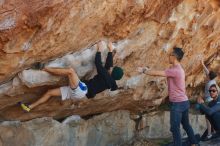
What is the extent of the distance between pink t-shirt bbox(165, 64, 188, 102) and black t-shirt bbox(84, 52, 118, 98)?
3.28 ft

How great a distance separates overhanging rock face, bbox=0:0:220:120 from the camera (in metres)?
7.02

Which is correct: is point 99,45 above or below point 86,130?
above

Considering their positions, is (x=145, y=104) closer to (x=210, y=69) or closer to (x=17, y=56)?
(x=210, y=69)

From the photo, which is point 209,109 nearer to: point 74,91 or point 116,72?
point 116,72

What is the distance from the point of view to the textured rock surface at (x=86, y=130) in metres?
8.93

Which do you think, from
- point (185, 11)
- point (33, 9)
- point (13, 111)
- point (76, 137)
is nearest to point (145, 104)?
point (76, 137)

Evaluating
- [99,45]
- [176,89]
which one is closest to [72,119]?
[99,45]

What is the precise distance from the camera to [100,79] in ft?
27.1

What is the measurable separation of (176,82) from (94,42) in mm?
1631

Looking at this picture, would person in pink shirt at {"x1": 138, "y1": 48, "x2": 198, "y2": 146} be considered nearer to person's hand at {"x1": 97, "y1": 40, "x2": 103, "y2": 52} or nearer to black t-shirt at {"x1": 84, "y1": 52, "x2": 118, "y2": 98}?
black t-shirt at {"x1": 84, "y1": 52, "x2": 118, "y2": 98}

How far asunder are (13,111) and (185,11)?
377cm

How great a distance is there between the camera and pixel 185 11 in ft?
30.4

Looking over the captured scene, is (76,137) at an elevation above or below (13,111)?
below

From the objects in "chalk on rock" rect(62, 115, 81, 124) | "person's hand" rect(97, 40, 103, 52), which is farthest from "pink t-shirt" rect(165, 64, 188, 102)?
"chalk on rock" rect(62, 115, 81, 124)
